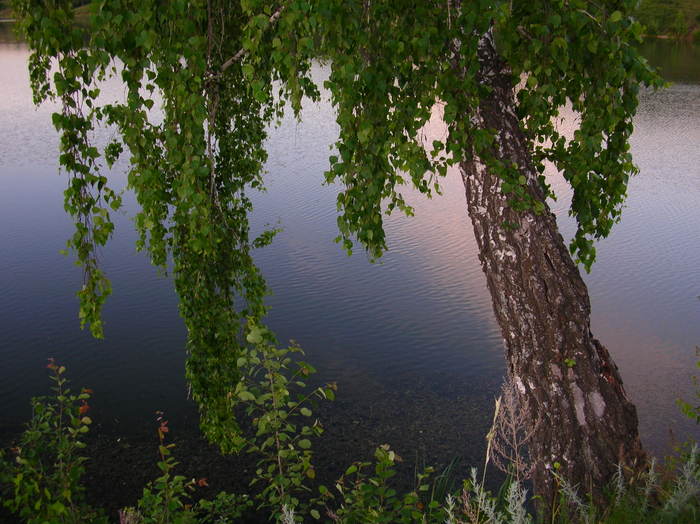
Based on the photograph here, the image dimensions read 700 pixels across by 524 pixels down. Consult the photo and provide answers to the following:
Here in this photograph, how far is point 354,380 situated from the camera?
8555 mm

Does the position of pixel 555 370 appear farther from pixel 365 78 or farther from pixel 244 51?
pixel 244 51

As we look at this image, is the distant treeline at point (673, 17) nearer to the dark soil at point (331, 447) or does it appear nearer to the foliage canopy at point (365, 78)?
the dark soil at point (331, 447)

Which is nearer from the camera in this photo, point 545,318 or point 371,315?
point 545,318

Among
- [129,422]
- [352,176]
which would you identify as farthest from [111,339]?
[352,176]

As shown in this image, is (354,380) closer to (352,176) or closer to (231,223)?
(231,223)

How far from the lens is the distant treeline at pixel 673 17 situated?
4578cm

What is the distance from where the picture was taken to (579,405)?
11.8 feet

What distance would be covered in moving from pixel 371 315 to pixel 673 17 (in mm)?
46910

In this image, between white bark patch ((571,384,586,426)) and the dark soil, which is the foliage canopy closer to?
white bark patch ((571,384,586,426))

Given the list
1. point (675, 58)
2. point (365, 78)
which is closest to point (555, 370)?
point (365, 78)

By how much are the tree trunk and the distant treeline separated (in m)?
46.1

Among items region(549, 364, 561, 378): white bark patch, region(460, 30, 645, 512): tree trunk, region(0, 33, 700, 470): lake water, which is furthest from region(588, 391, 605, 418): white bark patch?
region(0, 33, 700, 470): lake water

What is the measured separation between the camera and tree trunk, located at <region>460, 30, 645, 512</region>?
355 centimetres

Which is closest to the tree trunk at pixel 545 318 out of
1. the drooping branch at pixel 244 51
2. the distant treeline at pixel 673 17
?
the drooping branch at pixel 244 51
